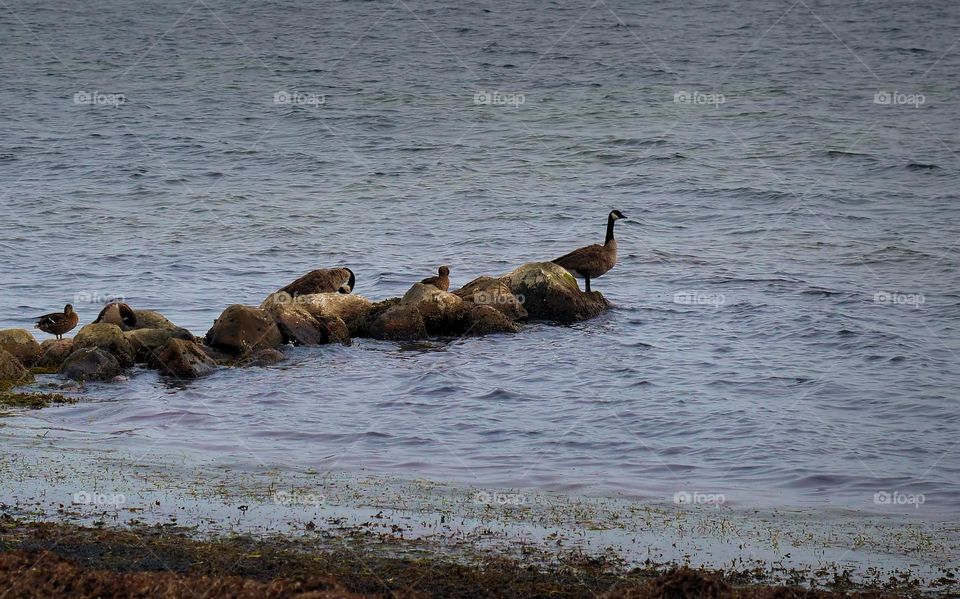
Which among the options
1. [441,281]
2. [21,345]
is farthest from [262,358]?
[441,281]

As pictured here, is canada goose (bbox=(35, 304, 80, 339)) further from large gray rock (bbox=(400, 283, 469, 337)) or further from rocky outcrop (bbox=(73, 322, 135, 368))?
large gray rock (bbox=(400, 283, 469, 337))

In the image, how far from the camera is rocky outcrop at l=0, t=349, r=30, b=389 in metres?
14.7

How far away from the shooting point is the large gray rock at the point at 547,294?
20.3m

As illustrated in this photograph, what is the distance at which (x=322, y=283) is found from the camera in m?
20.2

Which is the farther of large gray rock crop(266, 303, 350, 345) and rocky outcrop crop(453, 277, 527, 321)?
rocky outcrop crop(453, 277, 527, 321)

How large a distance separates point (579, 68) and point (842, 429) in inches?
1435

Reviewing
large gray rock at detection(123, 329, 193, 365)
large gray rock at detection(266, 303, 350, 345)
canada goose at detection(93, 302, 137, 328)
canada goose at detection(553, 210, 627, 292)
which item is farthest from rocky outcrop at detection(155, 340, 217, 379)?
canada goose at detection(553, 210, 627, 292)

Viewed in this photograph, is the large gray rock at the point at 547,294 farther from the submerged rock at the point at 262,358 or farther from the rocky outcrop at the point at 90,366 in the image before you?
the rocky outcrop at the point at 90,366

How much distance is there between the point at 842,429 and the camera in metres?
13.3

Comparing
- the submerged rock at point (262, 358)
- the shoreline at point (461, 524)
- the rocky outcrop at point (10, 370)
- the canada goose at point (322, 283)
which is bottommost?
the shoreline at point (461, 524)

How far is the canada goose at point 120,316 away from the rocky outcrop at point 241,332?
126 centimetres

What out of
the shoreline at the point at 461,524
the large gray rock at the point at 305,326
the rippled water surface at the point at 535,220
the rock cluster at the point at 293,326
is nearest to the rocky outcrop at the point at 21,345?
the rock cluster at the point at 293,326

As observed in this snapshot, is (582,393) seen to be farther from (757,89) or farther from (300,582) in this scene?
(757,89)

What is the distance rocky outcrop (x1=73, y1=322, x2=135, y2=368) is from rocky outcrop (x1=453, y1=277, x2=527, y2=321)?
20.5ft
